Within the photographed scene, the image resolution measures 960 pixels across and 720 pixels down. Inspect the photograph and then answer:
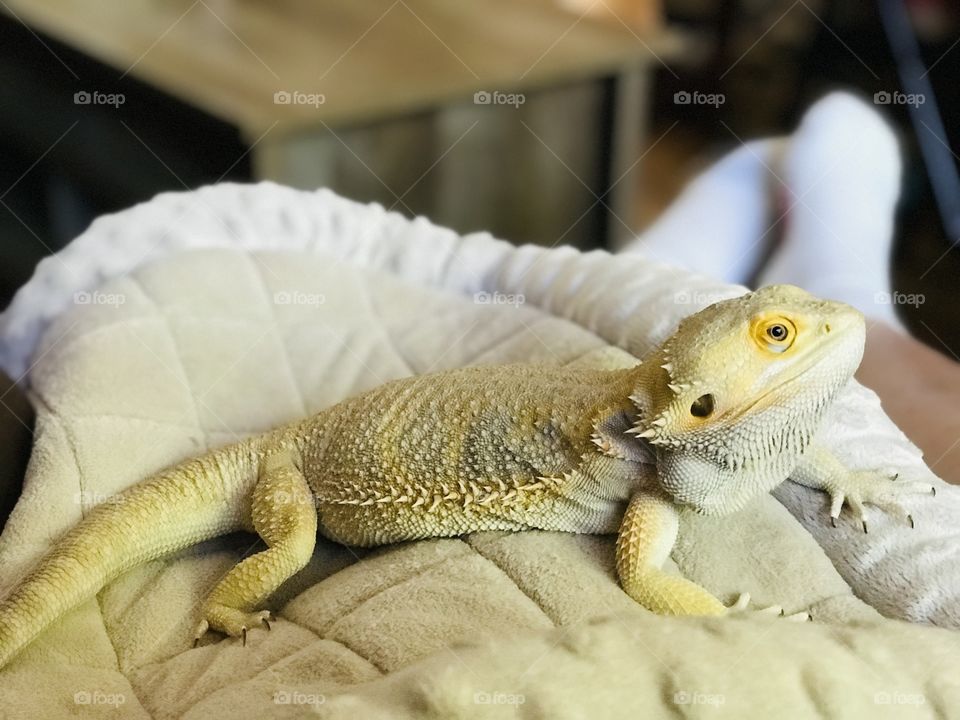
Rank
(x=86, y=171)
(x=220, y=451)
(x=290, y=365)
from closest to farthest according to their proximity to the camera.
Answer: (x=220, y=451)
(x=290, y=365)
(x=86, y=171)

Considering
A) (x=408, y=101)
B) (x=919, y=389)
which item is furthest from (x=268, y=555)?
(x=408, y=101)

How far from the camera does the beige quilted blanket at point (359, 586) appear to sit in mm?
711

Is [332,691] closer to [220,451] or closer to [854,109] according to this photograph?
[220,451]

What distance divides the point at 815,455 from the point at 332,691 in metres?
0.56

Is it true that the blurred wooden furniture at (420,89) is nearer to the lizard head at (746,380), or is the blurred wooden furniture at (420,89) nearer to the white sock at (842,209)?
the white sock at (842,209)

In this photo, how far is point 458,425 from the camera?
3.35ft

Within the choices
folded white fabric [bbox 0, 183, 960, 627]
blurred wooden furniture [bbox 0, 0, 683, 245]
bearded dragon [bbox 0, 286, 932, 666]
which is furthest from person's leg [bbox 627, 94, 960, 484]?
blurred wooden furniture [bbox 0, 0, 683, 245]

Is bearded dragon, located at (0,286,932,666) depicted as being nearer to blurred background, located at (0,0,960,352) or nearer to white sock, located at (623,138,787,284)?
white sock, located at (623,138,787,284)

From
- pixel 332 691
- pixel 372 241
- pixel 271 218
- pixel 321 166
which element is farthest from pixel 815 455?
pixel 321 166

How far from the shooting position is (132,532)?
1.06m

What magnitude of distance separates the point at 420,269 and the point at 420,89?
37.6 inches

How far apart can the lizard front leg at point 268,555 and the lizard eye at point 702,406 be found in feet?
1.48

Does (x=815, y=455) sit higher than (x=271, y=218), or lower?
lower

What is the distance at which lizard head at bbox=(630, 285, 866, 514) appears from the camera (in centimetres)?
87
